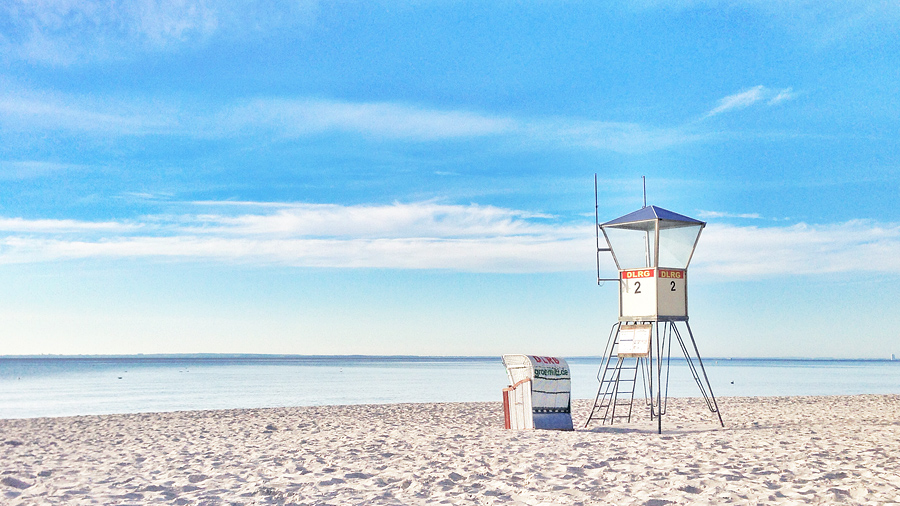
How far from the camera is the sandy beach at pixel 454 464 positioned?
266 inches

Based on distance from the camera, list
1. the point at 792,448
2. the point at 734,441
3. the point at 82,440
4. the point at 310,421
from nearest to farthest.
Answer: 1. the point at 792,448
2. the point at 734,441
3. the point at 82,440
4. the point at 310,421

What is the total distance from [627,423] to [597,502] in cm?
744

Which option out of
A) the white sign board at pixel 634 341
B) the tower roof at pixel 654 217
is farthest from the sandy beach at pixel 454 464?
the tower roof at pixel 654 217

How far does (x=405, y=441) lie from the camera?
408 inches

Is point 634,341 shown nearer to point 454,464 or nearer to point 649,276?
point 649,276

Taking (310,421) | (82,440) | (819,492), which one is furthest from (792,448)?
(82,440)

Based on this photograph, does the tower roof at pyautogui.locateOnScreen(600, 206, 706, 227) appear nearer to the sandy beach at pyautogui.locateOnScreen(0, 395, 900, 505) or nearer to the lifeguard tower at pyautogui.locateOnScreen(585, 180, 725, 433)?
the lifeguard tower at pyautogui.locateOnScreen(585, 180, 725, 433)

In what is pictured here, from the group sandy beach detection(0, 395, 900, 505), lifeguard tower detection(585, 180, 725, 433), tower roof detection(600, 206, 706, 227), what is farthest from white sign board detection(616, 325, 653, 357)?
tower roof detection(600, 206, 706, 227)

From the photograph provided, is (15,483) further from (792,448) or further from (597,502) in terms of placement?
(792,448)

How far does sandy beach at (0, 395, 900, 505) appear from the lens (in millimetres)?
6766

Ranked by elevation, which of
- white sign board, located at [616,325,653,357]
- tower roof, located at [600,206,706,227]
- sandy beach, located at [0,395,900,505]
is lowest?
sandy beach, located at [0,395,900,505]

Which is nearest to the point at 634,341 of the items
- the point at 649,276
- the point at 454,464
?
the point at 649,276

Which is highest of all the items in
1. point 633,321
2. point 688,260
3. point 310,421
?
point 688,260

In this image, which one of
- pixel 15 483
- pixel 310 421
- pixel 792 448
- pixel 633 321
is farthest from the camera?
pixel 310 421
